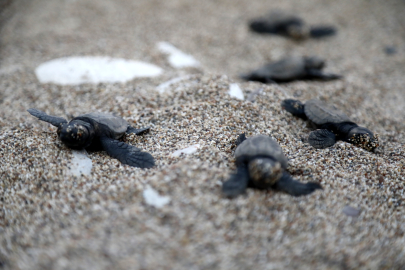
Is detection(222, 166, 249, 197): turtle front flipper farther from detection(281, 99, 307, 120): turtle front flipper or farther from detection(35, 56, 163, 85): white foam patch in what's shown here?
detection(35, 56, 163, 85): white foam patch

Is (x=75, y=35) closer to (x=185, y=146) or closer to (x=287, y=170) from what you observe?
(x=185, y=146)

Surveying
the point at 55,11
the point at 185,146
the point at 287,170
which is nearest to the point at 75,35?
the point at 55,11

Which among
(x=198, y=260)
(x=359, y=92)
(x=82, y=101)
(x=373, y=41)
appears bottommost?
(x=82, y=101)

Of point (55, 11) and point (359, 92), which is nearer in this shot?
point (359, 92)

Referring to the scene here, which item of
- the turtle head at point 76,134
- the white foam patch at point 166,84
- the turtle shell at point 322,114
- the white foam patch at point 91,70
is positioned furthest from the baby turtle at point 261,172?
the white foam patch at point 91,70

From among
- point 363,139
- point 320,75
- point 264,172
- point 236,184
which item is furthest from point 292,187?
point 320,75

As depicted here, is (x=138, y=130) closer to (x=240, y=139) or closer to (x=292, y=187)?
(x=240, y=139)
